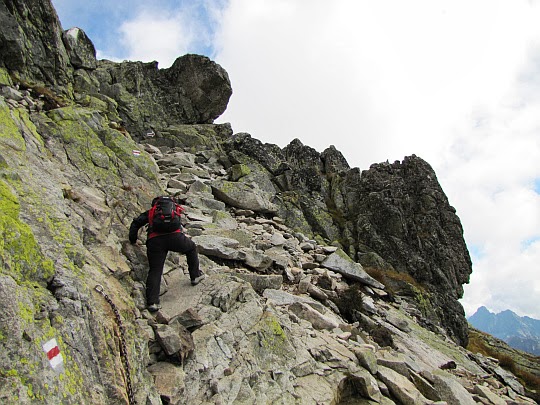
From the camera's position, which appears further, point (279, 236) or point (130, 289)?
point (279, 236)

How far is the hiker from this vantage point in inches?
365

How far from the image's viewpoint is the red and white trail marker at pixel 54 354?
4.78 meters

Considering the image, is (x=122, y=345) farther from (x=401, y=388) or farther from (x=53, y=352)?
(x=401, y=388)

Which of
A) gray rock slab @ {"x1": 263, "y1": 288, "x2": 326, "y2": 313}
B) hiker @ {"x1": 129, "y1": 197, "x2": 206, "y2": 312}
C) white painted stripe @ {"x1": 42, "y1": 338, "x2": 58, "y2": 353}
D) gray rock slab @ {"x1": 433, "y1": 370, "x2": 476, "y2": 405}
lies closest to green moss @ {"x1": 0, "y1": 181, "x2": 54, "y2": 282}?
white painted stripe @ {"x1": 42, "y1": 338, "x2": 58, "y2": 353}

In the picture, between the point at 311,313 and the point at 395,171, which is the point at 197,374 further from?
the point at 395,171

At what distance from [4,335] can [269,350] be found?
6128mm

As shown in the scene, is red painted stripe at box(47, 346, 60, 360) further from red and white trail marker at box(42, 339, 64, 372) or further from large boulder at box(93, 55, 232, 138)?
large boulder at box(93, 55, 232, 138)

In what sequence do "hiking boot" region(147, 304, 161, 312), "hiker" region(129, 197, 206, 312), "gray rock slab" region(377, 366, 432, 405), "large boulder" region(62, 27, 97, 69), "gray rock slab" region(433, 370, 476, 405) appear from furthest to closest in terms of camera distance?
1. "large boulder" region(62, 27, 97, 69)
2. "gray rock slab" region(433, 370, 476, 405)
3. "hiker" region(129, 197, 206, 312)
4. "gray rock slab" region(377, 366, 432, 405)
5. "hiking boot" region(147, 304, 161, 312)

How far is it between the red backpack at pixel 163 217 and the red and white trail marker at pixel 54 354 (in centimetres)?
499

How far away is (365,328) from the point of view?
13.5 meters

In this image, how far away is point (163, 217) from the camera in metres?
9.78

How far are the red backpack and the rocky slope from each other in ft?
4.21

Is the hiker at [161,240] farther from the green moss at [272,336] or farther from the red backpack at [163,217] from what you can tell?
the green moss at [272,336]

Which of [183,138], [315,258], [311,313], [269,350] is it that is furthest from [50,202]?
[183,138]
